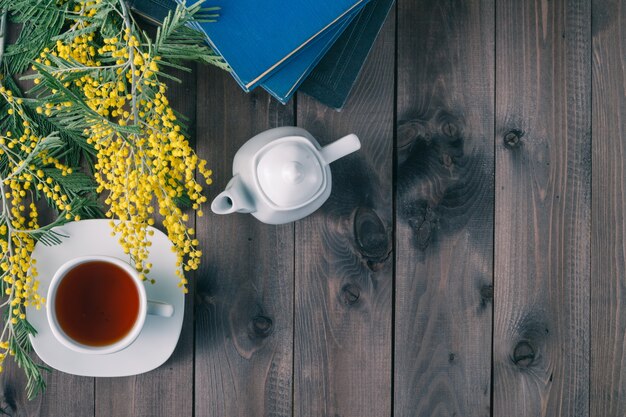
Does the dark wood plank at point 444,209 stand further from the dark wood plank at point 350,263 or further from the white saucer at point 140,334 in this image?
the white saucer at point 140,334

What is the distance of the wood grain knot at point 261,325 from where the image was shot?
878mm

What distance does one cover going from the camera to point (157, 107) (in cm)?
70

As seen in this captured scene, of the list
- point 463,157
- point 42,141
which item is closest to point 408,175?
point 463,157

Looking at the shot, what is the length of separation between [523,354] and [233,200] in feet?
1.66

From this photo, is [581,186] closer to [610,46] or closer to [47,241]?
[610,46]

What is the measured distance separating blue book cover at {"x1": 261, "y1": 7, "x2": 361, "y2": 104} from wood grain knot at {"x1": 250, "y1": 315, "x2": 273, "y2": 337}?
319 mm

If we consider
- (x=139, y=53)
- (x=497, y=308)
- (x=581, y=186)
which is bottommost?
(x=497, y=308)

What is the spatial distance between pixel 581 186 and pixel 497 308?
224 mm

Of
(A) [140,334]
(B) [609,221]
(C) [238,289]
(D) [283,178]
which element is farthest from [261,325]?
(B) [609,221]

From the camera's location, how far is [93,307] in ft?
2.54

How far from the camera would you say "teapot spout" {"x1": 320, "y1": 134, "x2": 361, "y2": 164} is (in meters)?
0.71

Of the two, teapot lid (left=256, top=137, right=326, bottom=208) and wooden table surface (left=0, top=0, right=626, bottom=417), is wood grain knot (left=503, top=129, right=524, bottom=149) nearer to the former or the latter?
wooden table surface (left=0, top=0, right=626, bottom=417)

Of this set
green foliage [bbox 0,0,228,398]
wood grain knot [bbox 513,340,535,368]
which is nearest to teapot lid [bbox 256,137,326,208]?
green foliage [bbox 0,0,228,398]

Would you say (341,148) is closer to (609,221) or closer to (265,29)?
(265,29)
